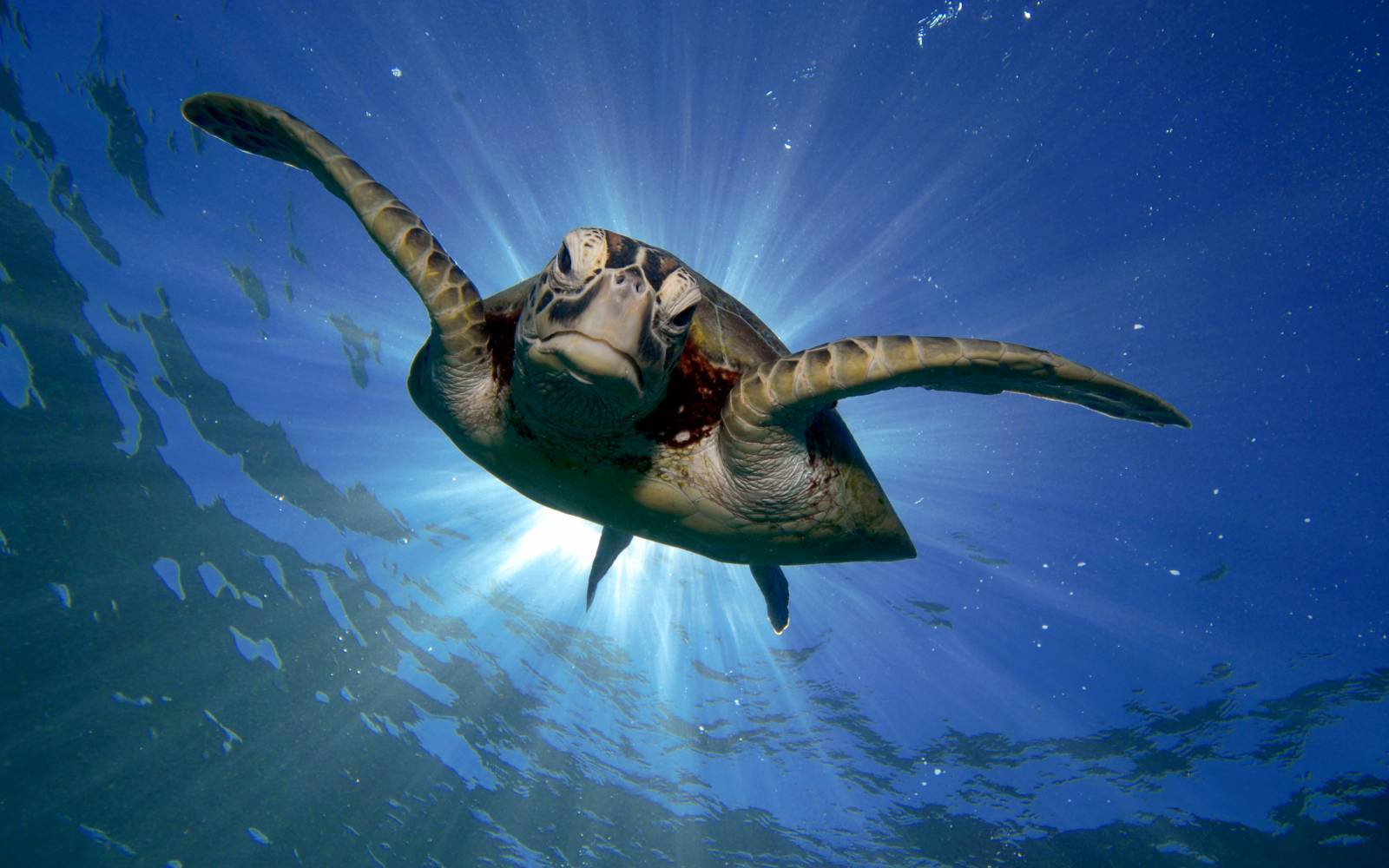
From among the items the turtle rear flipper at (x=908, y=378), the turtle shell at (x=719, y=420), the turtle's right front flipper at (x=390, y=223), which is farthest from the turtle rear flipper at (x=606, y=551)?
the turtle rear flipper at (x=908, y=378)

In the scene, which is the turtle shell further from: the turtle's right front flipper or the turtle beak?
the turtle beak

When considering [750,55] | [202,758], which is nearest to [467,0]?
[750,55]

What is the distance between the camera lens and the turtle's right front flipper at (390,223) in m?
3.01

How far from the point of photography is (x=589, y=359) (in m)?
2.19

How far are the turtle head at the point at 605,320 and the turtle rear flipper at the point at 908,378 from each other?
0.46 m

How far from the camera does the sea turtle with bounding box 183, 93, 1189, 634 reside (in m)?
2.29

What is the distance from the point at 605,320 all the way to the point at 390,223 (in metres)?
1.70

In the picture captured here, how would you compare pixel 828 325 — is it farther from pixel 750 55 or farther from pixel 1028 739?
pixel 1028 739

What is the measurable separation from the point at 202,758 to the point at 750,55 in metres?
26.2

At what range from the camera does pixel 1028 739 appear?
55.8ft

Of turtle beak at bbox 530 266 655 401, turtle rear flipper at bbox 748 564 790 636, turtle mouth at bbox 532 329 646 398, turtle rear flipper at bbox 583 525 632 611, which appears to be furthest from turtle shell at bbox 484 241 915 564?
turtle rear flipper at bbox 583 525 632 611

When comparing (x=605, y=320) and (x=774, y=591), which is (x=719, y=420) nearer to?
(x=605, y=320)

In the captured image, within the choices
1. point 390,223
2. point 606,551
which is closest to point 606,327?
point 390,223

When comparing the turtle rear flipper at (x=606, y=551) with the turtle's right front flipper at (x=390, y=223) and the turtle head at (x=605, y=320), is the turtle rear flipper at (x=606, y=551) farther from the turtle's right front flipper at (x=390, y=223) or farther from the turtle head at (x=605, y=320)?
the turtle head at (x=605, y=320)
